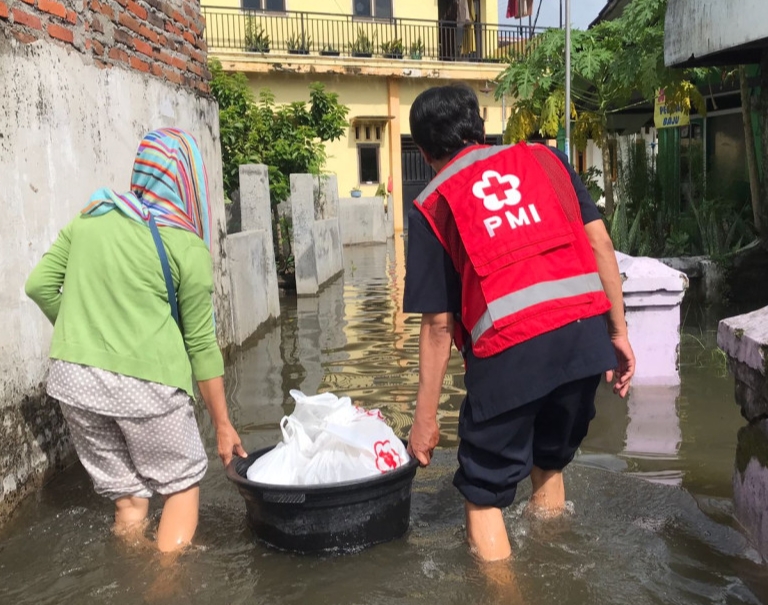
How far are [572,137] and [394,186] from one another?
12798mm

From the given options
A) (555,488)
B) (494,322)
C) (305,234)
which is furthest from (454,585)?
(305,234)

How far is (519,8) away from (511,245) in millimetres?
18839

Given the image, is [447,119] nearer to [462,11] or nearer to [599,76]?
[599,76]

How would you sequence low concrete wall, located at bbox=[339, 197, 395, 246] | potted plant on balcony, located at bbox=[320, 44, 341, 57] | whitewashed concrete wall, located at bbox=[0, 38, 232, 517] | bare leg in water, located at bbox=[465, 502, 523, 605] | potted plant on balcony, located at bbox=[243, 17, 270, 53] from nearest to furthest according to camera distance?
bare leg in water, located at bbox=[465, 502, 523, 605], whitewashed concrete wall, located at bbox=[0, 38, 232, 517], low concrete wall, located at bbox=[339, 197, 395, 246], potted plant on balcony, located at bbox=[243, 17, 270, 53], potted plant on balcony, located at bbox=[320, 44, 341, 57]

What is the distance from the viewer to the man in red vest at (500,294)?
2738 millimetres

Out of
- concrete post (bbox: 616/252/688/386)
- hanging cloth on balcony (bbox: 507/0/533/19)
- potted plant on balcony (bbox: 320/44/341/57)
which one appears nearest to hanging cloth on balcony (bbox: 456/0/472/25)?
hanging cloth on balcony (bbox: 507/0/533/19)

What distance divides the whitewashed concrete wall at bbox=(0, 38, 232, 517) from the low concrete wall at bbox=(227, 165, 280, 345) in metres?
2.53

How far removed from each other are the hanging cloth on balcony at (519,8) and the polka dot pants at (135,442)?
1896 cm

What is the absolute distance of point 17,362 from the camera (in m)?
3.77

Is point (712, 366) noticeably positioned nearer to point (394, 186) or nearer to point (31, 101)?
point (31, 101)

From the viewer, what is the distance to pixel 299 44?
78.2 ft

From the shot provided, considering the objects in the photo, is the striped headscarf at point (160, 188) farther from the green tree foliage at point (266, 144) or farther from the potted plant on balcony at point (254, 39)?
the potted plant on balcony at point (254, 39)

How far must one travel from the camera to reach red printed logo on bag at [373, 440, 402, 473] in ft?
10.5

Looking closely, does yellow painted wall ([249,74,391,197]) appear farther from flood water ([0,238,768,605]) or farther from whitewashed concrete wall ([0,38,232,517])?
flood water ([0,238,768,605])
